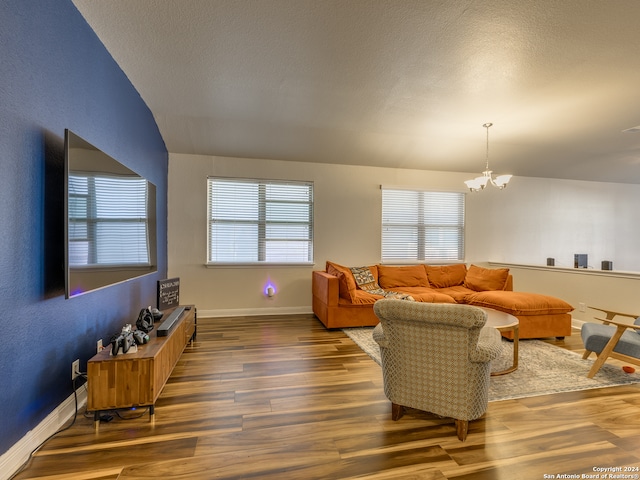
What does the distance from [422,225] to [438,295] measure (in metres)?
1.72

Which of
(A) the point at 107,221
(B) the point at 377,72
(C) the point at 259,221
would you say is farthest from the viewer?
(C) the point at 259,221

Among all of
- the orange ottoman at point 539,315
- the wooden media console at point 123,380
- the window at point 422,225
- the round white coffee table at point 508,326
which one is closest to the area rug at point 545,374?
the round white coffee table at point 508,326

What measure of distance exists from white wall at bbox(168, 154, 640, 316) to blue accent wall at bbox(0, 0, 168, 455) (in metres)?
2.24

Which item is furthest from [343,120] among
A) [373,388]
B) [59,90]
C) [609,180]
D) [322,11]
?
[609,180]

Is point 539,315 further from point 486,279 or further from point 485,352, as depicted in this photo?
point 485,352

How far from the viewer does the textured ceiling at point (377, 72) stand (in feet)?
7.08

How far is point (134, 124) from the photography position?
3.08m

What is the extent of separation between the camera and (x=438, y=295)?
4.19m

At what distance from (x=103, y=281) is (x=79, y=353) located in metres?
0.55

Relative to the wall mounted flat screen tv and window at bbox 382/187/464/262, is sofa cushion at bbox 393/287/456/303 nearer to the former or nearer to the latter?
window at bbox 382/187/464/262

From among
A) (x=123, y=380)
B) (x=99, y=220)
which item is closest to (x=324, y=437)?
(x=123, y=380)

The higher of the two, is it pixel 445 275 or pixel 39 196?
pixel 39 196

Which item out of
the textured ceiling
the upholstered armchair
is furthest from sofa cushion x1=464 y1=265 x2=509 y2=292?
the upholstered armchair

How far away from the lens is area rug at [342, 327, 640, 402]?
243cm
